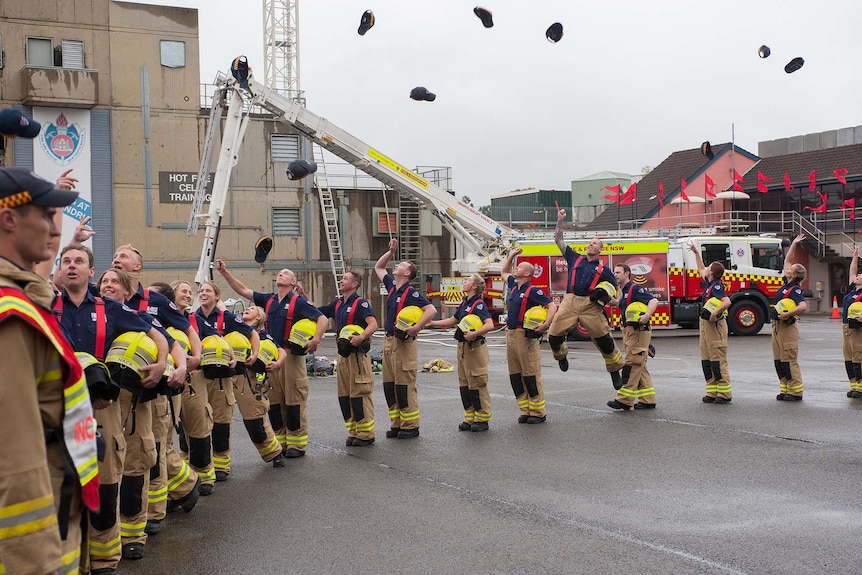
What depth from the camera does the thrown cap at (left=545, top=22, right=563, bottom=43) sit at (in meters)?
17.4

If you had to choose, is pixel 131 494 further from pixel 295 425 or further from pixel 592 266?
pixel 592 266

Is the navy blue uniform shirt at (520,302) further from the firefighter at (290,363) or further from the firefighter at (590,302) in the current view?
the firefighter at (290,363)

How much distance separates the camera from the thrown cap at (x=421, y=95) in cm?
2006

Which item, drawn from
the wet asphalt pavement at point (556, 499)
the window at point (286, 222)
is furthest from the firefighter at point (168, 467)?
the window at point (286, 222)

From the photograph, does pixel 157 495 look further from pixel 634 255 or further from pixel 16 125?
pixel 634 255

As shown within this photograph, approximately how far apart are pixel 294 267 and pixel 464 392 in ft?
77.8

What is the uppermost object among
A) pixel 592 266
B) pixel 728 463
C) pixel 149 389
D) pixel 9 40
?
pixel 9 40

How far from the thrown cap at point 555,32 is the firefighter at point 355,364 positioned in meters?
8.73

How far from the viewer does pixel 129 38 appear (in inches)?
1297

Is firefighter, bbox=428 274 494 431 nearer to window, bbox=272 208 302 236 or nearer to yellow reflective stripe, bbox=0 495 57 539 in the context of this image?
yellow reflective stripe, bbox=0 495 57 539

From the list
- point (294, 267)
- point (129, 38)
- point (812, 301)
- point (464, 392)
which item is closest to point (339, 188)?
point (294, 267)

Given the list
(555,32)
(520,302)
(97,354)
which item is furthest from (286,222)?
(97,354)

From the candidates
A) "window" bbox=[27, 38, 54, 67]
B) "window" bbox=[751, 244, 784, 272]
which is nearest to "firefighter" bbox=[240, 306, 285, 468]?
"window" bbox=[751, 244, 784, 272]

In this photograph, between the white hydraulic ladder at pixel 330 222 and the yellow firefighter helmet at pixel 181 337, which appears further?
the white hydraulic ladder at pixel 330 222
